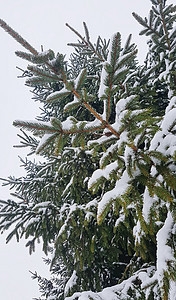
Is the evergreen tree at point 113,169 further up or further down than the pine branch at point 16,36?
further down

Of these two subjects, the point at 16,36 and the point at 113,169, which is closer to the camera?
the point at 16,36

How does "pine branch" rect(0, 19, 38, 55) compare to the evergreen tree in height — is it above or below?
above

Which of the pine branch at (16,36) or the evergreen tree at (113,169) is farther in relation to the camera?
the evergreen tree at (113,169)

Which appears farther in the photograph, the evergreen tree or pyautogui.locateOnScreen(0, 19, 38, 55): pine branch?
the evergreen tree

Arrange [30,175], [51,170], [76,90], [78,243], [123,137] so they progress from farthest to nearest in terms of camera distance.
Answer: [30,175], [51,170], [78,243], [76,90], [123,137]

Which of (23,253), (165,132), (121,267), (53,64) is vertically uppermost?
(23,253)

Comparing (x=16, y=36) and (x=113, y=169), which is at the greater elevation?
(x=16, y=36)

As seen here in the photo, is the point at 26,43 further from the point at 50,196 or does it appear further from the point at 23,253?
the point at 23,253

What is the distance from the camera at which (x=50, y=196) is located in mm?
3863

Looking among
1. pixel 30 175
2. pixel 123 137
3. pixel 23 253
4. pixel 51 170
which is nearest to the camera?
pixel 123 137

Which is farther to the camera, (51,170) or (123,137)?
(51,170)

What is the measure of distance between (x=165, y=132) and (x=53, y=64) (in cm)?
90

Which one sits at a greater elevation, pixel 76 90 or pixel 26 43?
pixel 26 43

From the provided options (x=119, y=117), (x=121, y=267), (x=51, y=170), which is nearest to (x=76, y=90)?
(x=119, y=117)
